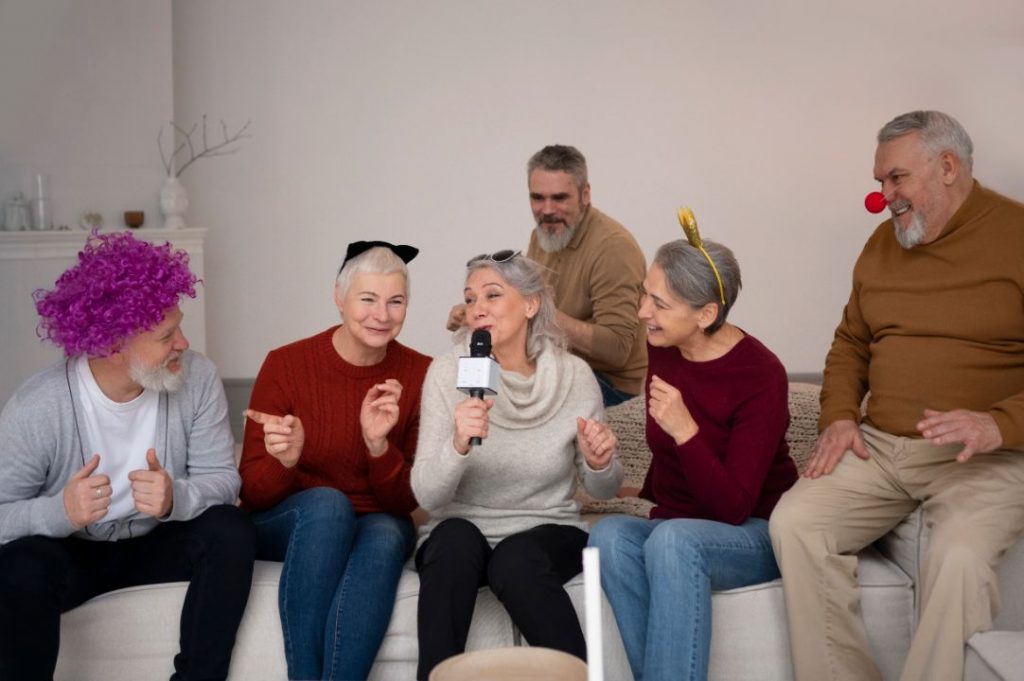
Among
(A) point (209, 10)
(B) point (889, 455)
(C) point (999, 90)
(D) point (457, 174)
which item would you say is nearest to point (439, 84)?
(D) point (457, 174)

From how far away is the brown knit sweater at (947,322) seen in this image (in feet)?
10.1

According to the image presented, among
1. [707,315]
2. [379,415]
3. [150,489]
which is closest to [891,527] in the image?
[707,315]

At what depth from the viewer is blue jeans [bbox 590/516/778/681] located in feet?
9.03

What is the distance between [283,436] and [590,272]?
1774 millimetres

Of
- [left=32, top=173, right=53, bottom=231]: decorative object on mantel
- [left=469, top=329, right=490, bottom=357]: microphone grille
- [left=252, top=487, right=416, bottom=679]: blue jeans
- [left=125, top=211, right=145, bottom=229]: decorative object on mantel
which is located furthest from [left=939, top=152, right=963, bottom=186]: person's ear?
[left=32, top=173, right=53, bottom=231]: decorative object on mantel

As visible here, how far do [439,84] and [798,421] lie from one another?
385 cm

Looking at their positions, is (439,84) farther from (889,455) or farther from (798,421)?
(889,455)

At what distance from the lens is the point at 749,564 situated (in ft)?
9.63

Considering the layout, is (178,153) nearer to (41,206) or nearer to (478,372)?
(41,206)

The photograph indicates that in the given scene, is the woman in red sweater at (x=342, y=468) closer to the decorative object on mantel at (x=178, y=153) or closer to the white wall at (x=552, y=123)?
the decorative object on mantel at (x=178, y=153)

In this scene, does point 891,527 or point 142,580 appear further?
point 891,527

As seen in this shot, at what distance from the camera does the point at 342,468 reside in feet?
10.6

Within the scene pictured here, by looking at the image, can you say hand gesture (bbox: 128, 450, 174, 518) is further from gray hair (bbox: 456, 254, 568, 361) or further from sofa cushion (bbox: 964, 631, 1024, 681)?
sofa cushion (bbox: 964, 631, 1024, 681)

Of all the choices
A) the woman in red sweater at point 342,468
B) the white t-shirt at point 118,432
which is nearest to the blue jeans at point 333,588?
the woman in red sweater at point 342,468
